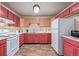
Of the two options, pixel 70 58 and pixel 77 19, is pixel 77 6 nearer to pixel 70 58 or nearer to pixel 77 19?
pixel 77 19

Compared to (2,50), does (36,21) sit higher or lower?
higher

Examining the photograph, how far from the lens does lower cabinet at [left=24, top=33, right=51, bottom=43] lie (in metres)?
8.26

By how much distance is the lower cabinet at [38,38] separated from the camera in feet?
27.1

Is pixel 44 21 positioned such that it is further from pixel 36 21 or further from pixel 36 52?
pixel 36 52

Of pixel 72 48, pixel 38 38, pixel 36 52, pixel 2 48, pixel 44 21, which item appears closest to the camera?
pixel 72 48

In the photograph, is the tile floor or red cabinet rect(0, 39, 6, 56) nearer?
red cabinet rect(0, 39, 6, 56)

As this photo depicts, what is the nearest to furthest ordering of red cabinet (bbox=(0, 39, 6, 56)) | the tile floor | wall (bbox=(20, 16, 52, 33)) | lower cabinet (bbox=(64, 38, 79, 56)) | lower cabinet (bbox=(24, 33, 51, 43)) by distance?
lower cabinet (bbox=(64, 38, 79, 56)) → red cabinet (bbox=(0, 39, 6, 56)) → the tile floor → lower cabinet (bbox=(24, 33, 51, 43)) → wall (bbox=(20, 16, 52, 33))

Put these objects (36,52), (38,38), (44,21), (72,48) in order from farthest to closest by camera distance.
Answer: (44,21) → (38,38) → (36,52) → (72,48)

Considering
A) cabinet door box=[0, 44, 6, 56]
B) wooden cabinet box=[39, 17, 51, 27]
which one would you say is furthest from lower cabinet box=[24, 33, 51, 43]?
cabinet door box=[0, 44, 6, 56]

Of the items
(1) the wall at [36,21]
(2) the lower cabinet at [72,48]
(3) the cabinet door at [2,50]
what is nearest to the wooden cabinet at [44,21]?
(1) the wall at [36,21]

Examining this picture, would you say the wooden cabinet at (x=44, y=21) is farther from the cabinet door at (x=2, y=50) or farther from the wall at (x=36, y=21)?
the cabinet door at (x=2, y=50)

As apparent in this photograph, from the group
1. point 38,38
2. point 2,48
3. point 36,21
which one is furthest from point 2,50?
point 36,21

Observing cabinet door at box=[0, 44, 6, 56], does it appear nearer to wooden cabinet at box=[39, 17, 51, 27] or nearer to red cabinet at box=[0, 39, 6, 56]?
red cabinet at box=[0, 39, 6, 56]

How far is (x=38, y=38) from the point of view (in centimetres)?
830
